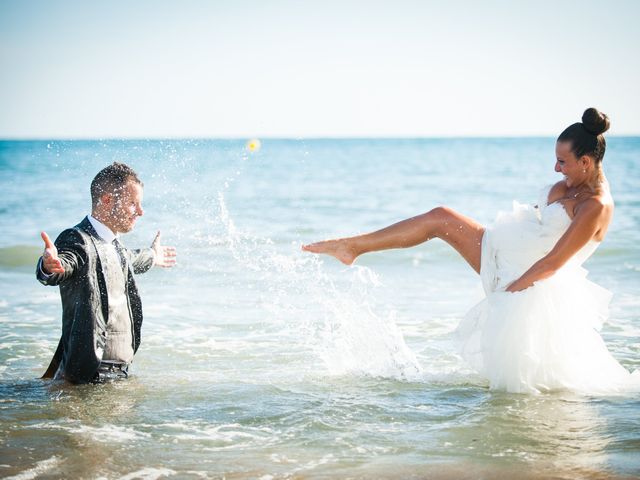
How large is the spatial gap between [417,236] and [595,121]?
1.47 meters

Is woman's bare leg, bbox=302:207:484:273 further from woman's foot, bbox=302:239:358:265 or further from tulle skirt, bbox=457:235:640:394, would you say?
tulle skirt, bbox=457:235:640:394

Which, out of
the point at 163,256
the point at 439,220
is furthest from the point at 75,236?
the point at 439,220

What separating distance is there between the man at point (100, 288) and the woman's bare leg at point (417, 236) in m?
1.37

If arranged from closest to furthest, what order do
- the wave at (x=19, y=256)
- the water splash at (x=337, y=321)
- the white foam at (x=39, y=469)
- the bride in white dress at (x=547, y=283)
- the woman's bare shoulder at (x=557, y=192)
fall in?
1. the white foam at (x=39, y=469)
2. the bride in white dress at (x=547, y=283)
3. the woman's bare shoulder at (x=557, y=192)
4. the water splash at (x=337, y=321)
5. the wave at (x=19, y=256)

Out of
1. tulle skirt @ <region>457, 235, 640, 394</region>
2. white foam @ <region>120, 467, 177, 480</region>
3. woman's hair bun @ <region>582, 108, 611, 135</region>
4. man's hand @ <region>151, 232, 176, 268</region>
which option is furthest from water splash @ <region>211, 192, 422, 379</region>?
white foam @ <region>120, 467, 177, 480</region>

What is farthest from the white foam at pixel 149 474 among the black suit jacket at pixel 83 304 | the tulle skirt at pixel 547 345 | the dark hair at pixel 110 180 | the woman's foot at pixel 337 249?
the tulle skirt at pixel 547 345

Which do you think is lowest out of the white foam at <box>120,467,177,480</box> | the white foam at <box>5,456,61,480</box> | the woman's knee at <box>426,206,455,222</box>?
the white foam at <box>120,467,177,480</box>

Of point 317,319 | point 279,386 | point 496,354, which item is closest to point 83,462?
point 279,386

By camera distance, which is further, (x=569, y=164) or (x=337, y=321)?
(x=337, y=321)

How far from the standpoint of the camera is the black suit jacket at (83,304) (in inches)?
193

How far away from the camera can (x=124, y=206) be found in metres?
5.13

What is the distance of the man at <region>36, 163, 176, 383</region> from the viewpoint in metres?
4.91

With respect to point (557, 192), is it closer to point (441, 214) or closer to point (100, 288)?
point (441, 214)

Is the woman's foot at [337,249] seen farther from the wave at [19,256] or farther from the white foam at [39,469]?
the wave at [19,256]
